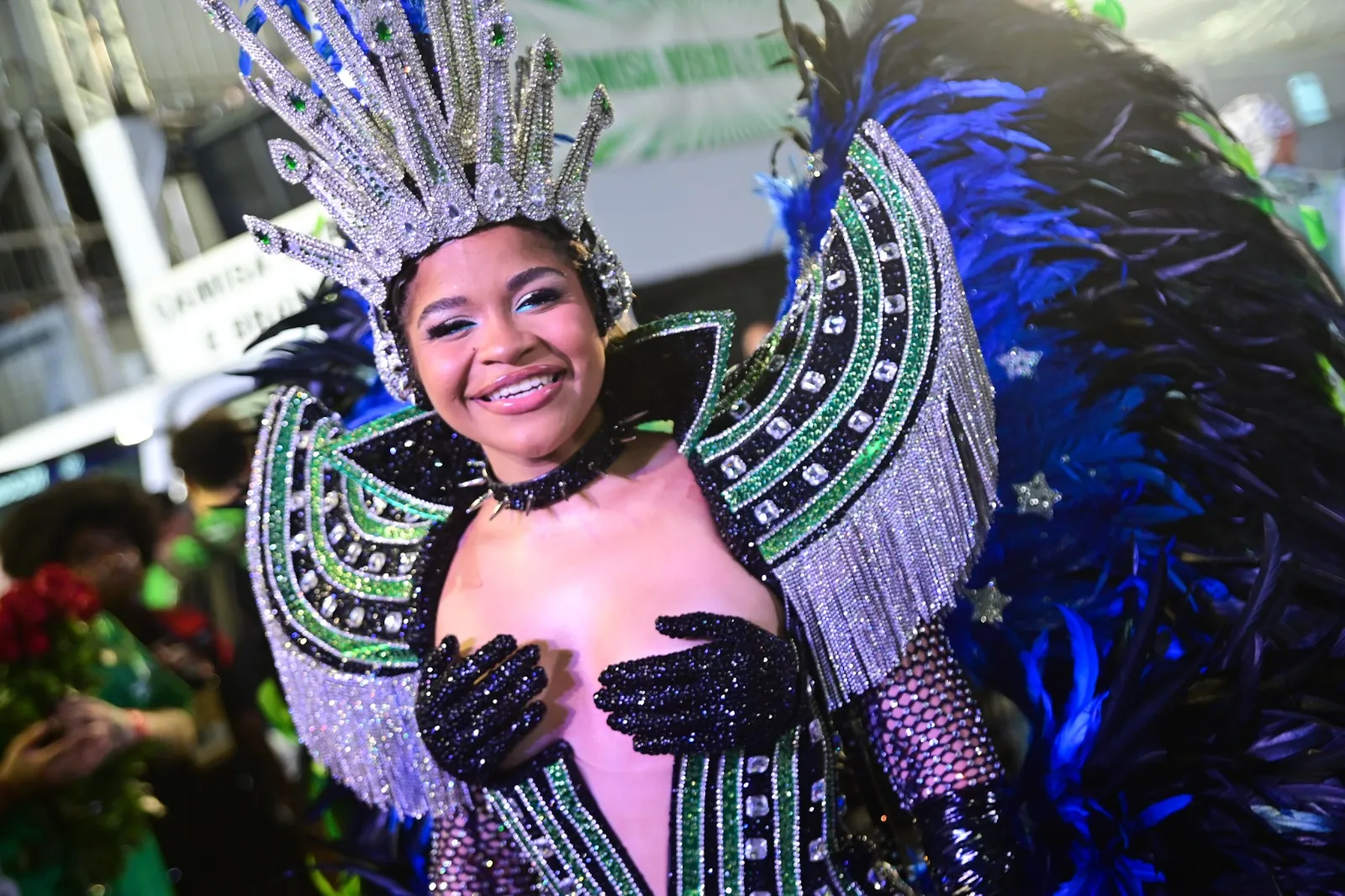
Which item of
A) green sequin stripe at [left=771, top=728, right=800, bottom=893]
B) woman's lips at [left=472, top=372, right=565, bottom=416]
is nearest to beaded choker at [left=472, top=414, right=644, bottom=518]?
woman's lips at [left=472, top=372, right=565, bottom=416]

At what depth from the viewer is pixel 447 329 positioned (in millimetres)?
Answer: 857

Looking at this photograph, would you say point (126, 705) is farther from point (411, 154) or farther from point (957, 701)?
point (957, 701)

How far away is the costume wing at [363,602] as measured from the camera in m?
1.03

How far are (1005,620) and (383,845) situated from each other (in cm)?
92

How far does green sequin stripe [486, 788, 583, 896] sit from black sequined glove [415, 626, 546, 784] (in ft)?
0.21

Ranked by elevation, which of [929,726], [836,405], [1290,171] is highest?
[1290,171]

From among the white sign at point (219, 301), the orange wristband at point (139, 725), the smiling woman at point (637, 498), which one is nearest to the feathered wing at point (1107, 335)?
the smiling woman at point (637, 498)

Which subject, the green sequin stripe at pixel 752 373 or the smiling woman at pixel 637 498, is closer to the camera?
the smiling woman at pixel 637 498

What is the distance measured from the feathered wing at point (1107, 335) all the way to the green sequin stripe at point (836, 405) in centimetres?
25

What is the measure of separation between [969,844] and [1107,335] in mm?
608

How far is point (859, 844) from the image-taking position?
992 mm

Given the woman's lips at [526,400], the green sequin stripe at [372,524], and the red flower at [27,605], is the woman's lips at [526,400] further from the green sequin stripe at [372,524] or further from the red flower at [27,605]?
the red flower at [27,605]

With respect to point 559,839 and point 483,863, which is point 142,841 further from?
point 559,839

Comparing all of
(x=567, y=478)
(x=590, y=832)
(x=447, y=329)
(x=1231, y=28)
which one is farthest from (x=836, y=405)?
(x=1231, y=28)
